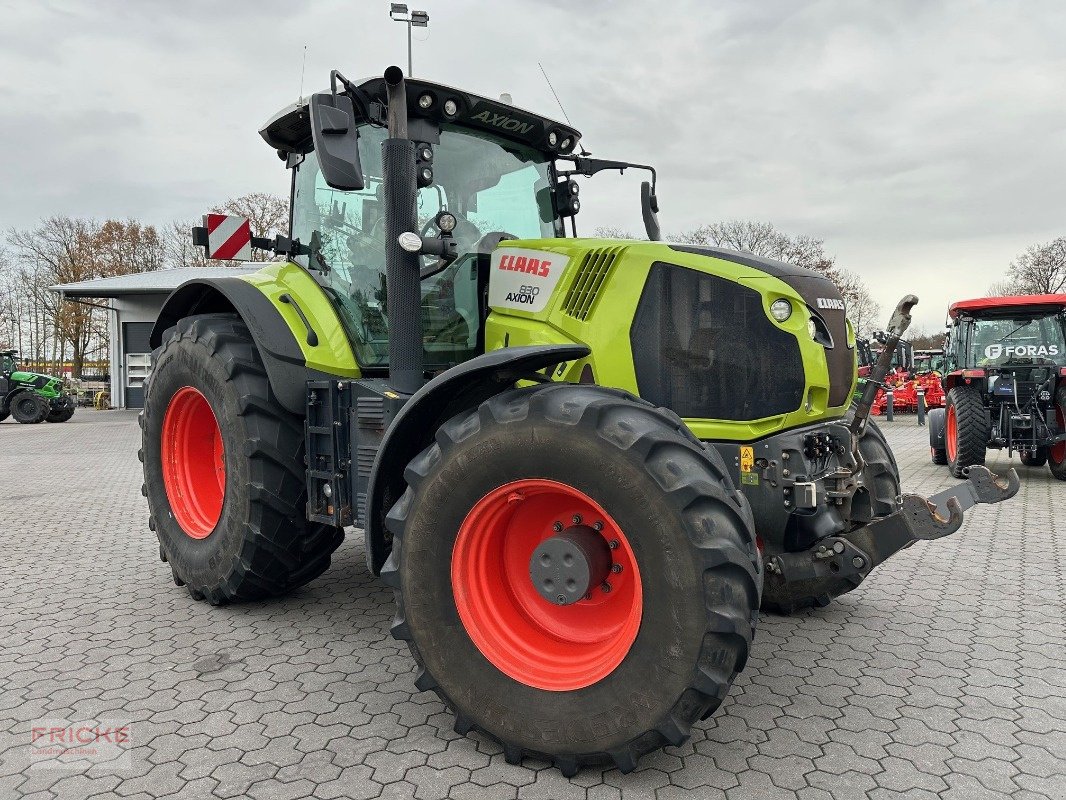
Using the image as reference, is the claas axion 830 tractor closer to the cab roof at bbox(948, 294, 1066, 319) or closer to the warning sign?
the warning sign

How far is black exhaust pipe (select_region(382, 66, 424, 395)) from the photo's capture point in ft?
11.1

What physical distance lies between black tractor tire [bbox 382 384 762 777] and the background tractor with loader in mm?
8487

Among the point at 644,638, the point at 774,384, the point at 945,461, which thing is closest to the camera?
the point at 644,638

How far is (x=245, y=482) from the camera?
397 centimetres

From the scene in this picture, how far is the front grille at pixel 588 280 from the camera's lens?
131 inches

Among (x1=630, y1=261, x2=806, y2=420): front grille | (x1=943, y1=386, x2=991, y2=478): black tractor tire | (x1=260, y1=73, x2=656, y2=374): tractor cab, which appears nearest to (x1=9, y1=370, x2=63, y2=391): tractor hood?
(x1=260, y1=73, x2=656, y2=374): tractor cab

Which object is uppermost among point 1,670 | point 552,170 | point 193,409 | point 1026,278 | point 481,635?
point 1026,278

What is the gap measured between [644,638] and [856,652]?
6.00 ft

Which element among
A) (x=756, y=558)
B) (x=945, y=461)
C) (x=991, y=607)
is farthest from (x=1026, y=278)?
(x=756, y=558)

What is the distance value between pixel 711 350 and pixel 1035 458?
9.81 metres

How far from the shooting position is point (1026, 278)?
4353cm

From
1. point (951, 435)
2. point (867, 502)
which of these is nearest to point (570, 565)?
point (867, 502)

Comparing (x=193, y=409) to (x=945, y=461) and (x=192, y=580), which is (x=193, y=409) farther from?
(x=945, y=461)

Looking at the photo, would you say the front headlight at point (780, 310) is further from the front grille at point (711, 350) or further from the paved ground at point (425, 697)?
the paved ground at point (425, 697)
